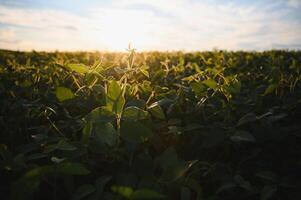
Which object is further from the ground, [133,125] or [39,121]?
[133,125]

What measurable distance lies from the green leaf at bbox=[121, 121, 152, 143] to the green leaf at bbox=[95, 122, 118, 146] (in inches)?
2.5

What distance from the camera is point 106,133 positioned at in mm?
1199

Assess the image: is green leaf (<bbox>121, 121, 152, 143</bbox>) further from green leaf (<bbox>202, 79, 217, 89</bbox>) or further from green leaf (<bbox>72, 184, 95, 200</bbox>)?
green leaf (<bbox>202, 79, 217, 89</bbox>)

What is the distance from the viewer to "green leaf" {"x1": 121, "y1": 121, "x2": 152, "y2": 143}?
1.25 m

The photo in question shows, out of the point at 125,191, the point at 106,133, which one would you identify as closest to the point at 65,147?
the point at 106,133

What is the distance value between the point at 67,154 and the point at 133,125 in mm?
252

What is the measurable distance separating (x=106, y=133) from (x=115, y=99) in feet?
0.44

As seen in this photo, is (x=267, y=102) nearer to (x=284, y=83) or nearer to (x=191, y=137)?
(x=284, y=83)

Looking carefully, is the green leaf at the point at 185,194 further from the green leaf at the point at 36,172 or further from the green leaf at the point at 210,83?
the green leaf at the point at 210,83

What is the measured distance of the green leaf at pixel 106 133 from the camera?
1.18 metres

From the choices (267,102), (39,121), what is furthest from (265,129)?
(39,121)

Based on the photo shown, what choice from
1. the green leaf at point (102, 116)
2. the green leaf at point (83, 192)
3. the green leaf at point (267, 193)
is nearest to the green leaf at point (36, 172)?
the green leaf at point (83, 192)

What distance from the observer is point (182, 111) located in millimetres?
1934

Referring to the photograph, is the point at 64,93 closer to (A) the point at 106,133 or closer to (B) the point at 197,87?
(A) the point at 106,133
